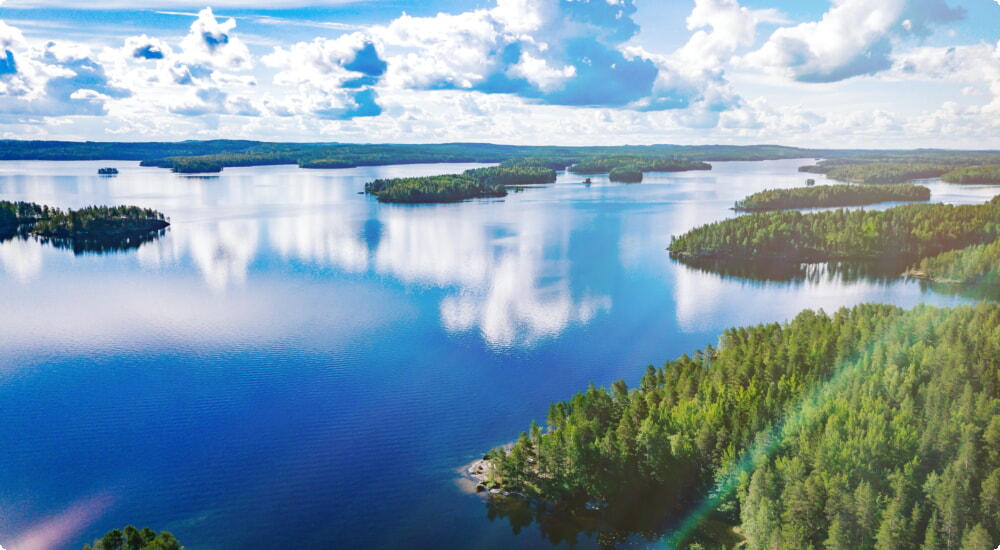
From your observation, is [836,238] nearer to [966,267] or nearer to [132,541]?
[966,267]

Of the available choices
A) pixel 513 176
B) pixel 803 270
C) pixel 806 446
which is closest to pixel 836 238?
pixel 803 270

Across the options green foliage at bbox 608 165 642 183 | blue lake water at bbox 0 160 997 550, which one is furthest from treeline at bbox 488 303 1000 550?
green foliage at bbox 608 165 642 183

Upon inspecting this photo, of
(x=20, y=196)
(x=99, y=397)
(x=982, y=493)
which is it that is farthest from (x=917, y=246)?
(x=20, y=196)

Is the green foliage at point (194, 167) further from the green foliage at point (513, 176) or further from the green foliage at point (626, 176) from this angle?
the green foliage at point (626, 176)

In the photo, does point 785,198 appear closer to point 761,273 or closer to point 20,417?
point 761,273

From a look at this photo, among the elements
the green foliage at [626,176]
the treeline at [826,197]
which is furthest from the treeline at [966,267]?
the green foliage at [626,176]

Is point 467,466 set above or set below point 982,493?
below
